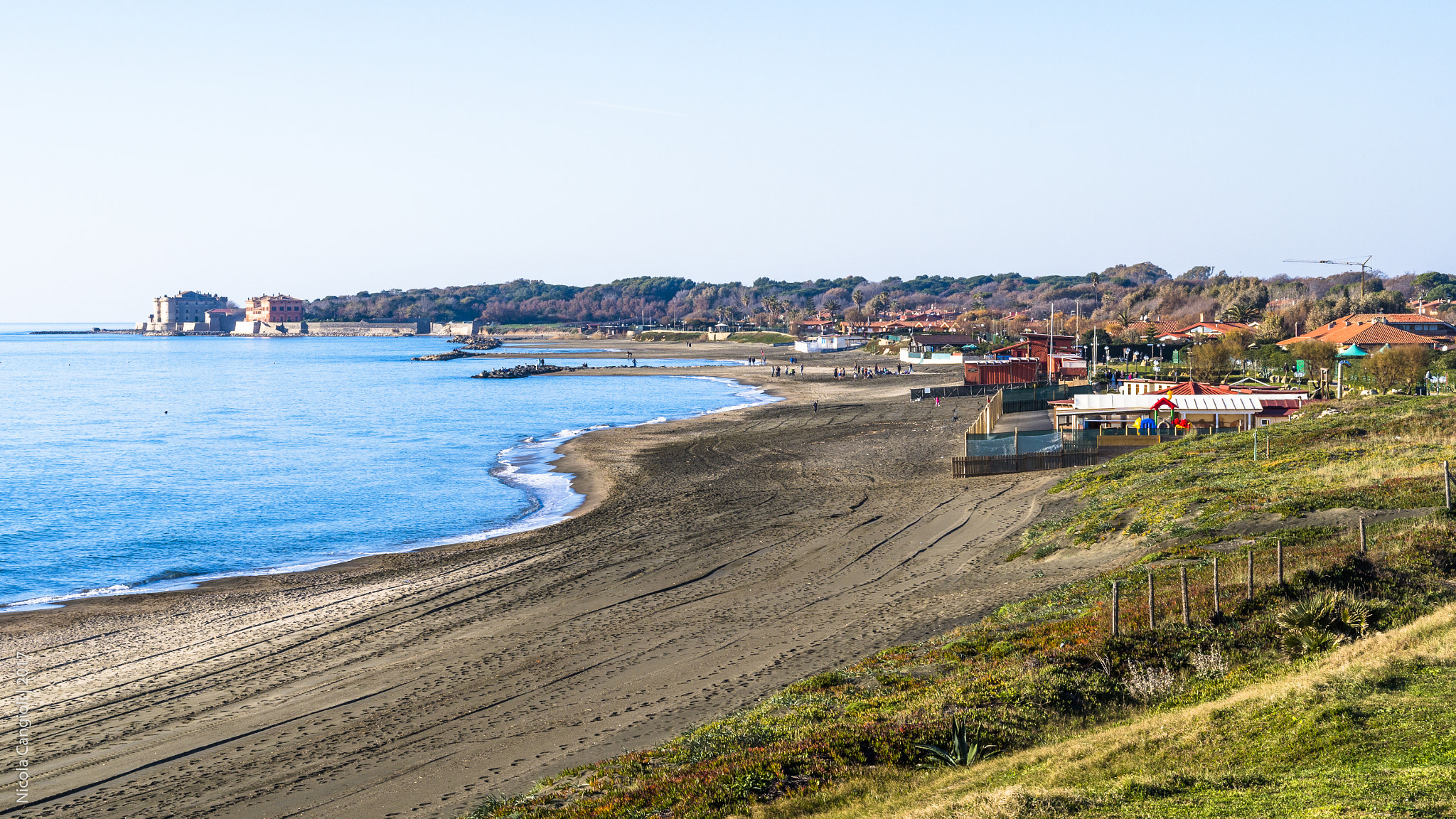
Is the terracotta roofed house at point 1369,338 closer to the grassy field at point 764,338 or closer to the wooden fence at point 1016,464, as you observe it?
the wooden fence at point 1016,464

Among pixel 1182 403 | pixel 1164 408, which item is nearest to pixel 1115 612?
pixel 1164 408

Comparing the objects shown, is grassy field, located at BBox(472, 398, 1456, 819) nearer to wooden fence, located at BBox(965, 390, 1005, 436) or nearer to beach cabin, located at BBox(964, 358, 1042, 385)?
wooden fence, located at BBox(965, 390, 1005, 436)

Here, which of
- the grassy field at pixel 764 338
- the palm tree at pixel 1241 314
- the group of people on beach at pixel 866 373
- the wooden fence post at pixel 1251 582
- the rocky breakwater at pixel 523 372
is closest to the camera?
the wooden fence post at pixel 1251 582

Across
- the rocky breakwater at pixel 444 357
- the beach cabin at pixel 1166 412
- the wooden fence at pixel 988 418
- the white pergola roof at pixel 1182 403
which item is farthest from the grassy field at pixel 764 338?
the beach cabin at pixel 1166 412

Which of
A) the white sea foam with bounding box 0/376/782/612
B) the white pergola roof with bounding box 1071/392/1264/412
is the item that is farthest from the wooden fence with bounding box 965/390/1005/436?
the white sea foam with bounding box 0/376/782/612

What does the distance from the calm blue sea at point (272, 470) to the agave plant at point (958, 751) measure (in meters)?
21.1

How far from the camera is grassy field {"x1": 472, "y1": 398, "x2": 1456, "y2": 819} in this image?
9438 mm

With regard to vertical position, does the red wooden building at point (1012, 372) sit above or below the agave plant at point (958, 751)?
above

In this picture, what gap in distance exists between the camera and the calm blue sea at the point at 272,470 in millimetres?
29469

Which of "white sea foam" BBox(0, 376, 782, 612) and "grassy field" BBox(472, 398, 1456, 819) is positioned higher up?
"grassy field" BBox(472, 398, 1456, 819)

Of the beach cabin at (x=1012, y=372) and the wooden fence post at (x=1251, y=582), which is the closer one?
the wooden fence post at (x=1251, y=582)

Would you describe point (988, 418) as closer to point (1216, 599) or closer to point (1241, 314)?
point (1216, 599)

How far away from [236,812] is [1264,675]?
12554mm

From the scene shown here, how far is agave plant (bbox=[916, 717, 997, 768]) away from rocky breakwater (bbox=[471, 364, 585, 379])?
108m
